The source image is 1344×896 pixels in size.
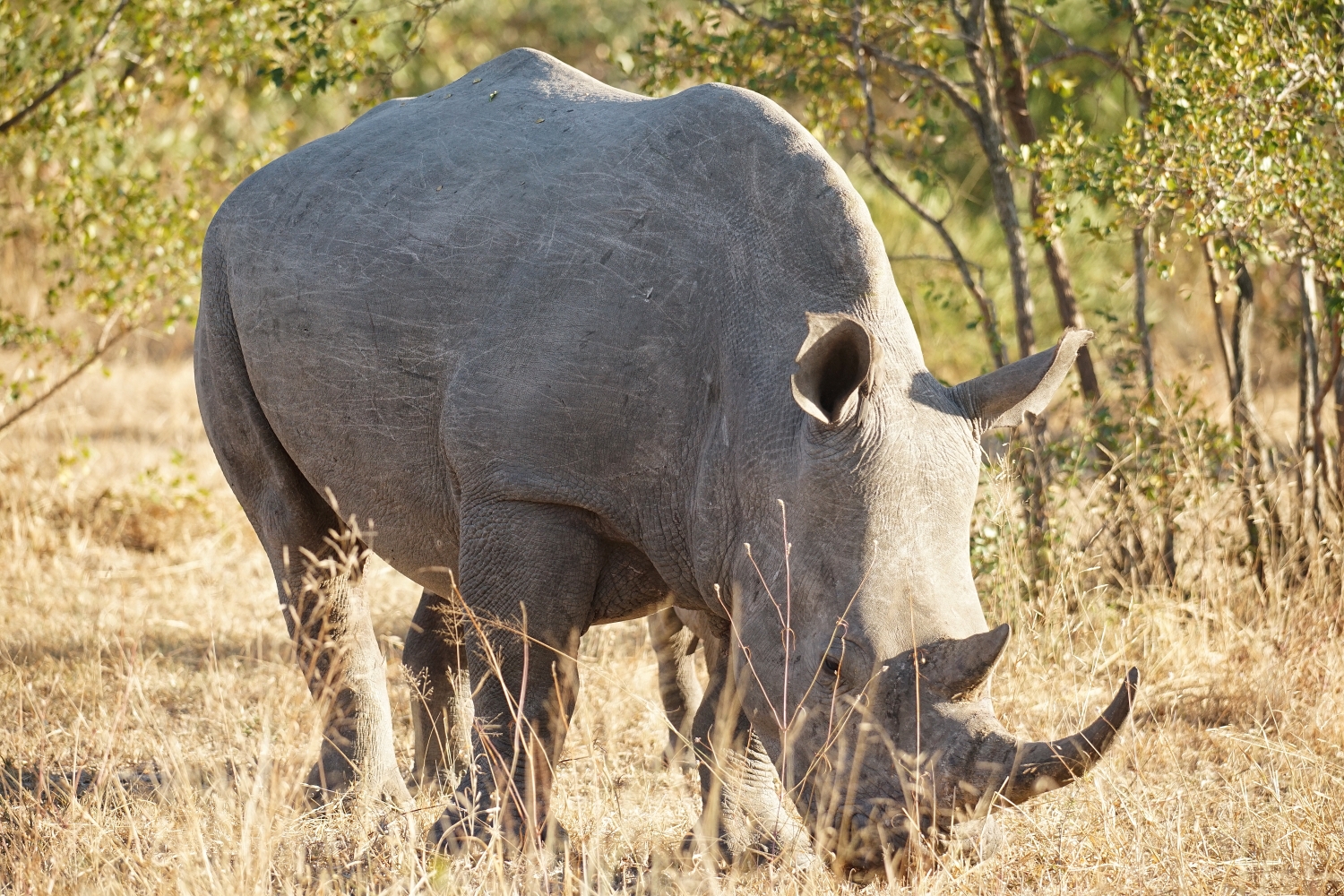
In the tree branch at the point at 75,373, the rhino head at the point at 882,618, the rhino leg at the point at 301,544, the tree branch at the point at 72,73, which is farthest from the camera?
the tree branch at the point at 75,373

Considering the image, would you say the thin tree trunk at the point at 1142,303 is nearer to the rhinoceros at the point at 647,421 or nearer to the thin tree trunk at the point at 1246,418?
the thin tree trunk at the point at 1246,418

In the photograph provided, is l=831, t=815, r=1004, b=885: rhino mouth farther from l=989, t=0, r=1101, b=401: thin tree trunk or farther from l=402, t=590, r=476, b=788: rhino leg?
l=989, t=0, r=1101, b=401: thin tree trunk

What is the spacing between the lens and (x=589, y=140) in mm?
3670

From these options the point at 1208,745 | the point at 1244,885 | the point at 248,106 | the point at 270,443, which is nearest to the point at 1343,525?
the point at 1208,745

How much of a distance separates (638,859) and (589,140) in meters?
1.96

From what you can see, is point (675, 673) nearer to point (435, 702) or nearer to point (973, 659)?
point (435, 702)

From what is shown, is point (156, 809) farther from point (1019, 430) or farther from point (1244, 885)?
point (1019, 430)

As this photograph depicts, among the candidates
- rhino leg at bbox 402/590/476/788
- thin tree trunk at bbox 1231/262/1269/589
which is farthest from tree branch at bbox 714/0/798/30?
rhino leg at bbox 402/590/476/788

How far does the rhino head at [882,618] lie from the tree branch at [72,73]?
17.4 ft

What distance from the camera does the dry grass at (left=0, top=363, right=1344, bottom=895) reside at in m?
3.31

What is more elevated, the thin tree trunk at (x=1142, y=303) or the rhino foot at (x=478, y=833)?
the thin tree trunk at (x=1142, y=303)

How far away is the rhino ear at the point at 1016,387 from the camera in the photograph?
3.15 m

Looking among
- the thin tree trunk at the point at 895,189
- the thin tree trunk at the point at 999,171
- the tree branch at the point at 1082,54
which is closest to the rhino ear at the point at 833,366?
the thin tree trunk at the point at 895,189

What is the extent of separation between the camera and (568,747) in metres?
4.82
